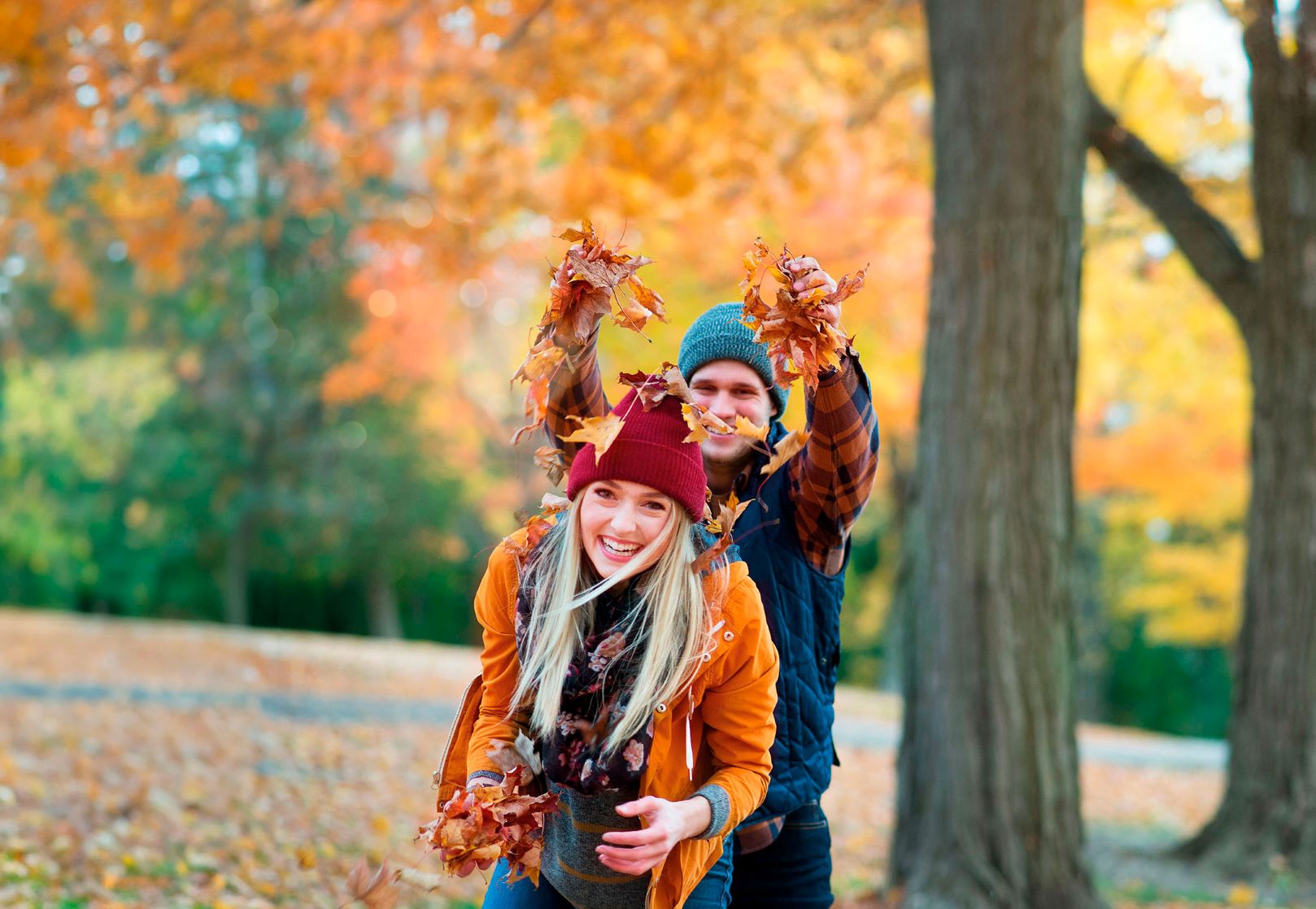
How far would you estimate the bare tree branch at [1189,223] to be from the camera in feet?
23.0

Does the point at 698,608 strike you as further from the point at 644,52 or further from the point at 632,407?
the point at 644,52

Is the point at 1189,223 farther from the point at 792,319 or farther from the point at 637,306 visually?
the point at 637,306

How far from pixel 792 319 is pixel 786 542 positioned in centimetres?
63

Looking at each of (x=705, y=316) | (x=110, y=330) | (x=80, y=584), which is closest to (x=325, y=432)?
(x=110, y=330)

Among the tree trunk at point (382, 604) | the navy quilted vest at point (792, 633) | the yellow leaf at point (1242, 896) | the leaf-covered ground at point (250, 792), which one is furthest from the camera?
the tree trunk at point (382, 604)

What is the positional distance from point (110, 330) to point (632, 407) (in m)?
21.0

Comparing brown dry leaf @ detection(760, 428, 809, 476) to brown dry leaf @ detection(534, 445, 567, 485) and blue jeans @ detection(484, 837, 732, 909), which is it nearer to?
brown dry leaf @ detection(534, 445, 567, 485)

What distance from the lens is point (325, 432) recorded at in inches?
886

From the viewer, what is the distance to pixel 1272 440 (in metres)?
7.06

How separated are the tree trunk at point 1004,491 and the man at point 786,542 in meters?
2.38

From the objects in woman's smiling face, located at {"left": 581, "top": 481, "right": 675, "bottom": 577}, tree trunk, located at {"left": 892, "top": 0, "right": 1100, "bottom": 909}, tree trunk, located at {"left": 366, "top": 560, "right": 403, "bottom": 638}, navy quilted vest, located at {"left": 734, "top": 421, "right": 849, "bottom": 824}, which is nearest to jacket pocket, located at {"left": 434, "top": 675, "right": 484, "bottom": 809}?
woman's smiling face, located at {"left": 581, "top": 481, "right": 675, "bottom": 577}

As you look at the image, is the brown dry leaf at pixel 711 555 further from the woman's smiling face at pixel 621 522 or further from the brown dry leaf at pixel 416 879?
the brown dry leaf at pixel 416 879

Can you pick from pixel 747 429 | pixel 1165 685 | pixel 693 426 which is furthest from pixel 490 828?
pixel 1165 685

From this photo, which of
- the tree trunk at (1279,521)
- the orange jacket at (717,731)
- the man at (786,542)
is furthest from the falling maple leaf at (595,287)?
the tree trunk at (1279,521)
